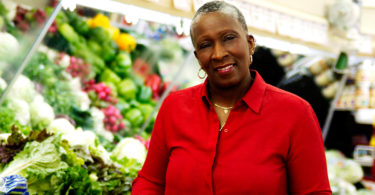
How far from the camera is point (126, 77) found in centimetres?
443

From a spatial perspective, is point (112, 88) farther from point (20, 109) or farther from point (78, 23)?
point (20, 109)

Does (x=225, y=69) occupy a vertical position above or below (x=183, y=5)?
below

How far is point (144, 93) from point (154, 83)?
0.65 ft

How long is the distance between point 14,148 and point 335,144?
15.2 feet

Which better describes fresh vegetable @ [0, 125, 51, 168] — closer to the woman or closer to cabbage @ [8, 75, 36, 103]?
cabbage @ [8, 75, 36, 103]

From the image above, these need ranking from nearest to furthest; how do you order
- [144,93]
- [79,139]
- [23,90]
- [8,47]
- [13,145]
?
[13,145]
[8,47]
[79,139]
[23,90]
[144,93]

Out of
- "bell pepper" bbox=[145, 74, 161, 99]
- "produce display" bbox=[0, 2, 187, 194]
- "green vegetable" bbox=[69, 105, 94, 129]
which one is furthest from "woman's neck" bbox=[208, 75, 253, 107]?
"bell pepper" bbox=[145, 74, 161, 99]

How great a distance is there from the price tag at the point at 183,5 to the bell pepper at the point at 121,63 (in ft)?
4.57

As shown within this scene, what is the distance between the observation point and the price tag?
9.89 feet

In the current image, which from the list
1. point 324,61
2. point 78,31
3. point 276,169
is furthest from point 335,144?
point 276,169

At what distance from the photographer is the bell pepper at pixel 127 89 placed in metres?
4.25

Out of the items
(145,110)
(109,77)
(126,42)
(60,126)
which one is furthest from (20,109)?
(126,42)

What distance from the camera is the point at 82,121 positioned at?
3.61m

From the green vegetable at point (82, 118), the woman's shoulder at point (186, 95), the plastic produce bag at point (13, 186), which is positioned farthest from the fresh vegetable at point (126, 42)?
the plastic produce bag at point (13, 186)
